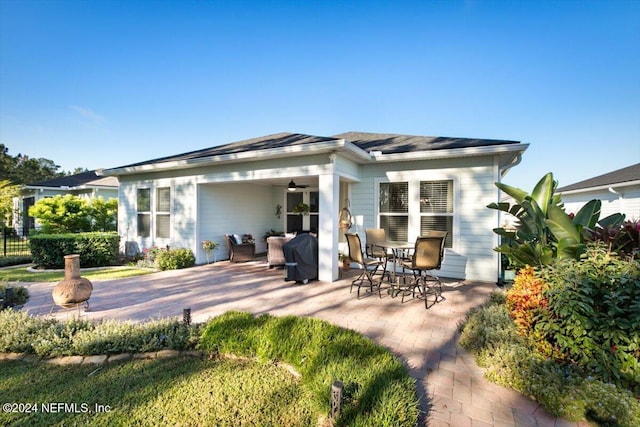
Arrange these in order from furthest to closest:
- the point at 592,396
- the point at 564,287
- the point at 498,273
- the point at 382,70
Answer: the point at 382,70 → the point at 498,273 → the point at 564,287 → the point at 592,396

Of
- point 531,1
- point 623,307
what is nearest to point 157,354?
point 623,307

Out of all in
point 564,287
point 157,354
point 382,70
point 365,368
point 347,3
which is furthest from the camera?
point 382,70

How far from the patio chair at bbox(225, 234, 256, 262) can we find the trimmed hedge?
12.9ft

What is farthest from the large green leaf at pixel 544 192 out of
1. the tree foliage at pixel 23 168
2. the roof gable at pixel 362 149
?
the tree foliage at pixel 23 168

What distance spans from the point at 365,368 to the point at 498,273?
5529 mm

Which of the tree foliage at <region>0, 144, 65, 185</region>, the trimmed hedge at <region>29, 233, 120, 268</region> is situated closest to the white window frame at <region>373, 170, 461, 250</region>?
the trimmed hedge at <region>29, 233, 120, 268</region>

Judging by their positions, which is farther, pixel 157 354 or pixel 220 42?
pixel 220 42

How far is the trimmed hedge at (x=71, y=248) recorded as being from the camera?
8250mm

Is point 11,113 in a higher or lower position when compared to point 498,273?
higher

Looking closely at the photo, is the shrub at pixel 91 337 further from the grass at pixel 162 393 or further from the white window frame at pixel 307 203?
the white window frame at pixel 307 203

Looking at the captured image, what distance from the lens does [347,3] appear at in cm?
774

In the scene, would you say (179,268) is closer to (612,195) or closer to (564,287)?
(564,287)

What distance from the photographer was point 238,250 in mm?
8859

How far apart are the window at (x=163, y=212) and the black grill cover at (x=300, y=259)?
529 centimetres
